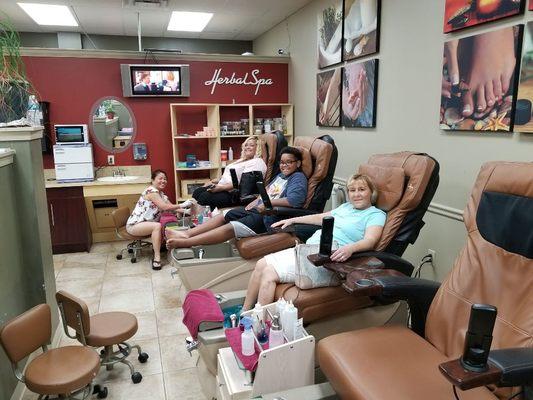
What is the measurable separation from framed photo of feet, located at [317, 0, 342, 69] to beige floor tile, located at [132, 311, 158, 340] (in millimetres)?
3037

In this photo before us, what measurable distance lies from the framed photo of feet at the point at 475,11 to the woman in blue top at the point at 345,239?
3.83ft

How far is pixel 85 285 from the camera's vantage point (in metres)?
3.91

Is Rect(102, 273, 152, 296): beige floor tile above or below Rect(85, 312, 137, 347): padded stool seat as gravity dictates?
below

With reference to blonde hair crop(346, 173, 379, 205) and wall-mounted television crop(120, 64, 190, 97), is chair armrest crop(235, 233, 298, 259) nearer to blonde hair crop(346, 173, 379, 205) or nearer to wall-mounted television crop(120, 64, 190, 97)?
blonde hair crop(346, 173, 379, 205)

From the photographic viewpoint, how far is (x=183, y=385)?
244 centimetres

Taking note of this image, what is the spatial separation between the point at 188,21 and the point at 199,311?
511 cm

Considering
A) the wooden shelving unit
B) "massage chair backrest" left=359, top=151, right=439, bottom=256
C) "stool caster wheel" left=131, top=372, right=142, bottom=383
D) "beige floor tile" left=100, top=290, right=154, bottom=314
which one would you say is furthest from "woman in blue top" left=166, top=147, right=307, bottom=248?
the wooden shelving unit

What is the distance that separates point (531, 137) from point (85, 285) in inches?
148

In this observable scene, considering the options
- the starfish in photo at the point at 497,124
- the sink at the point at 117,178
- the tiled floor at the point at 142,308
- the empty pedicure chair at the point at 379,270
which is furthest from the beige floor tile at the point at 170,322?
the starfish in photo at the point at 497,124

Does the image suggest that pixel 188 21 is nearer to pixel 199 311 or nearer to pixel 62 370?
pixel 199 311

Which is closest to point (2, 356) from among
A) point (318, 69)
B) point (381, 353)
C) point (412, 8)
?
point (381, 353)

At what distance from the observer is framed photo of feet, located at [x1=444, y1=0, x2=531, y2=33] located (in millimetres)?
2329

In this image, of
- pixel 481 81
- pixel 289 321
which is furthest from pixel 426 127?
pixel 289 321

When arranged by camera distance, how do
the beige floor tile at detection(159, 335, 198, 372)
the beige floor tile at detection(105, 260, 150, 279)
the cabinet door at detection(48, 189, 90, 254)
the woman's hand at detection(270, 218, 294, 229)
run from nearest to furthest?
the beige floor tile at detection(159, 335, 198, 372)
the woman's hand at detection(270, 218, 294, 229)
the beige floor tile at detection(105, 260, 150, 279)
the cabinet door at detection(48, 189, 90, 254)
